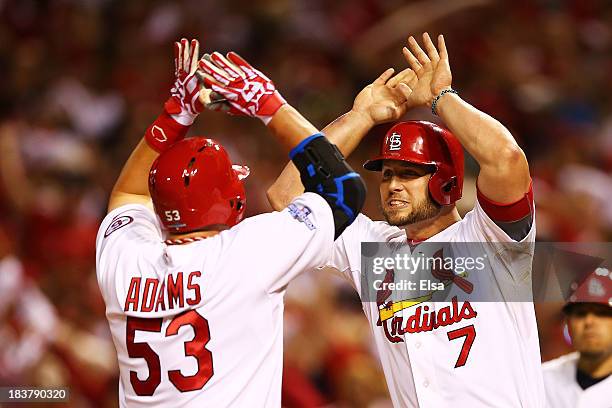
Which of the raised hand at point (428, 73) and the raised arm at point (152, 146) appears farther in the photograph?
the raised hand at point (428, 73)

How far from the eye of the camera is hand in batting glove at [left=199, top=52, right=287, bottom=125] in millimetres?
3018

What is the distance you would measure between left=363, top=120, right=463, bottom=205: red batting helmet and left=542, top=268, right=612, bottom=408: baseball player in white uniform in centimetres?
84

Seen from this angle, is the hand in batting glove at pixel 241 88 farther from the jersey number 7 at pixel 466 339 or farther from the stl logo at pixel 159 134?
the jersey number 7 at pixel 466 339

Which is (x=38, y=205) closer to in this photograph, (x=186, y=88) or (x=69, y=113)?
(x=69, y=113)

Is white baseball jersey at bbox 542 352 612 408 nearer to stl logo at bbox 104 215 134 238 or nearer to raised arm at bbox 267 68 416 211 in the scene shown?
raised arm at bbox 267 68 416 211

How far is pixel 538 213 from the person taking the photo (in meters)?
6.59

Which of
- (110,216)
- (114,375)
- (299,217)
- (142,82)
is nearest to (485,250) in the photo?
(299,217)

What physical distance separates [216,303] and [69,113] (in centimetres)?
567

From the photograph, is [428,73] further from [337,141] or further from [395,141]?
[337,141]

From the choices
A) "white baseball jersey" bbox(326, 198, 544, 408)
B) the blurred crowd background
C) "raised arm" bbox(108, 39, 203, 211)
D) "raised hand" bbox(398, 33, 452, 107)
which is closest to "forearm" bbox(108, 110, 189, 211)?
"raised arm" bbox(108, 39, 203, 211)

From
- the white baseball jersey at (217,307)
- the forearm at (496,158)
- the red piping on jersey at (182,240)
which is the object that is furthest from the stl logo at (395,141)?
the red piping on jersey at (182,240)

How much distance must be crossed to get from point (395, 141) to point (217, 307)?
3.76 feet

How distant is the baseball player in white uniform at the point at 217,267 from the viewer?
281 centimetres

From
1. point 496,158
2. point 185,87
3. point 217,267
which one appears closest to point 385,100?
point 496,158
